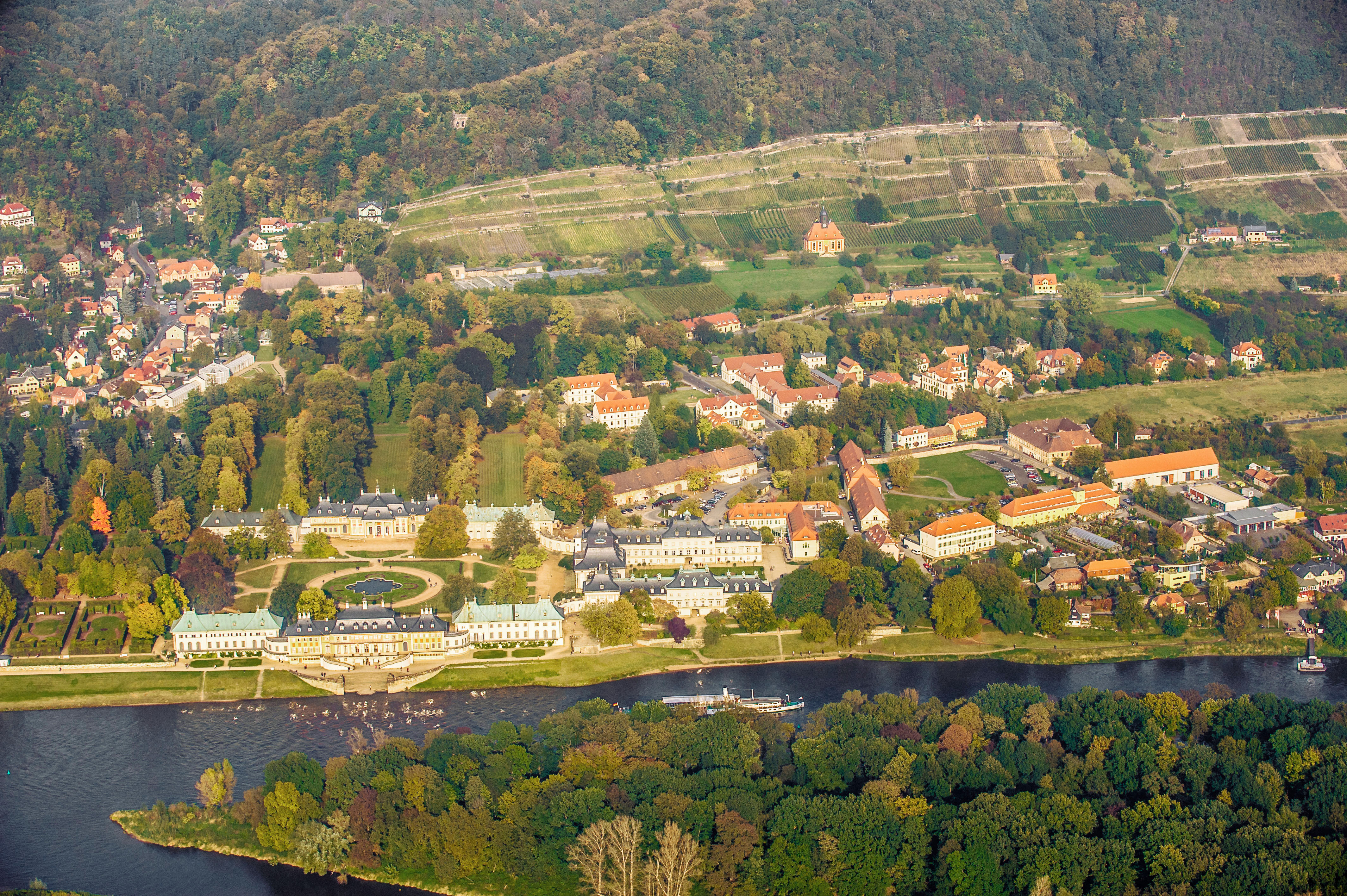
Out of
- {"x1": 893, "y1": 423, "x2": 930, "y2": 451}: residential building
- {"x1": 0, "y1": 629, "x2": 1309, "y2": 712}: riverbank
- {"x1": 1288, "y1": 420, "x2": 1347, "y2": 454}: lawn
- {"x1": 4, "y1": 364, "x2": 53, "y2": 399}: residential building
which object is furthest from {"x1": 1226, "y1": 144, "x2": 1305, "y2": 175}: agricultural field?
{"x1": 4, "y1": 364, "x2": 53, "y2": 399}: residential building

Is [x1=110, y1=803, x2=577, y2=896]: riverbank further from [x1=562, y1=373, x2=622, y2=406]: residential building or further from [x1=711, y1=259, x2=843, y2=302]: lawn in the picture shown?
[x1=711, y1=259, x2=843, y2=302]: lawn

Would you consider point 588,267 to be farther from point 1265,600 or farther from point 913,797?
point 913,797

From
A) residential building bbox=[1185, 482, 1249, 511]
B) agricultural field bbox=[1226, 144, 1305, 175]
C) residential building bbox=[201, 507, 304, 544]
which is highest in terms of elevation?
agricultural field bbox=[1226, 144, 1305, 175]

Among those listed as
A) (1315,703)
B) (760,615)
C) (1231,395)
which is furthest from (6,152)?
(1315,703)

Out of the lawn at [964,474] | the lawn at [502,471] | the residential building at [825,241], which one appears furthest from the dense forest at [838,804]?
A: the residential building at [825,241]

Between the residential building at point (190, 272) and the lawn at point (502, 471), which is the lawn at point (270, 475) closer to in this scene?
the lawn at point (502, 471)

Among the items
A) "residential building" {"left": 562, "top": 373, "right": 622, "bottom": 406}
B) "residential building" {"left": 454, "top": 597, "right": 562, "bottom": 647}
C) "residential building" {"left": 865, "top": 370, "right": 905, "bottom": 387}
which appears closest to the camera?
"residential building" {"left": 454, "top": 597, "right": 562, "bottom": 647}
